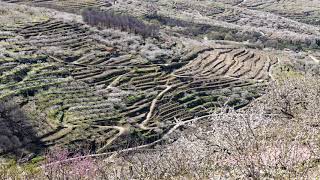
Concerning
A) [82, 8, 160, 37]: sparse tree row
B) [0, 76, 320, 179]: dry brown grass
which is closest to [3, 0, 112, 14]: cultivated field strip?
[82, 8, 160, 37]: sparse tree row

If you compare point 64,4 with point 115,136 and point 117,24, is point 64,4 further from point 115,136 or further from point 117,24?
point 115,136

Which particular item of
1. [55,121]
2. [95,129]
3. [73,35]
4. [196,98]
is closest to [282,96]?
[95,129]

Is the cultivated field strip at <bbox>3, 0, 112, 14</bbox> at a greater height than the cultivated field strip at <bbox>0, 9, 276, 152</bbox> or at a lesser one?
lesser

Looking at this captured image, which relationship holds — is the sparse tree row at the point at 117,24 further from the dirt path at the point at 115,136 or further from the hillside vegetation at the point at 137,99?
the dirt path at the point at 115,136

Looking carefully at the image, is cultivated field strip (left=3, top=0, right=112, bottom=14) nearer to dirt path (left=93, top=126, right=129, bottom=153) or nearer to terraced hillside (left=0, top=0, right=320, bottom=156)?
terraced hillside (left=0, top=0, right=320, bottom=156)

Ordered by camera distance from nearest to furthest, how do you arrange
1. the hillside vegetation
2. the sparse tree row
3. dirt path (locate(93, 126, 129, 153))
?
the hillside vegetation
dirt path (locate(93, 126, 129, 153))
the sparse tree row

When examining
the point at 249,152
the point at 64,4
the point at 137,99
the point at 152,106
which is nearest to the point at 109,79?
the point at 137,99
